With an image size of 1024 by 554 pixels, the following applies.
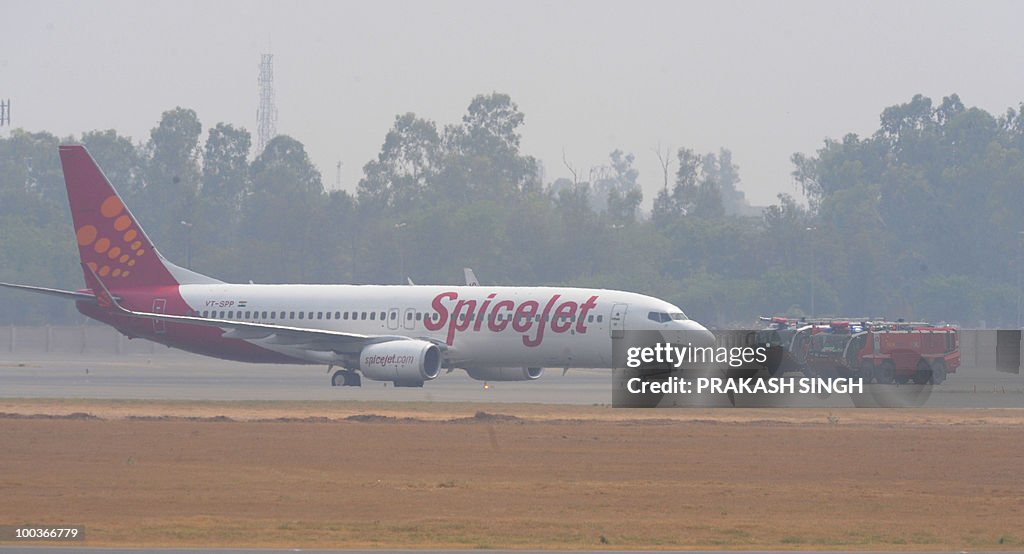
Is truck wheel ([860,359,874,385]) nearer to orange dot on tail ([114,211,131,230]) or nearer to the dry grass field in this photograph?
the dry grass field

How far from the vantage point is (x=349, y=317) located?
62844mm

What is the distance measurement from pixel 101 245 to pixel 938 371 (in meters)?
33.4

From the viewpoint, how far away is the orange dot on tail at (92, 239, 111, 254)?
66812 millimetres

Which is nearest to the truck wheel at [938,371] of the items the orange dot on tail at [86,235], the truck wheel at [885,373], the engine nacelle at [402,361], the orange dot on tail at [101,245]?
the truck wheel at [885,373]

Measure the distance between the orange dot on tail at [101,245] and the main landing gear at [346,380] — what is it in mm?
12779

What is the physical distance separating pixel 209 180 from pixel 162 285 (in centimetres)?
13545

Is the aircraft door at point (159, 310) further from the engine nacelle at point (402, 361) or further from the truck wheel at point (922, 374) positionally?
the truck wheel at point (922, 374)

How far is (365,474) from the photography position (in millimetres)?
31641

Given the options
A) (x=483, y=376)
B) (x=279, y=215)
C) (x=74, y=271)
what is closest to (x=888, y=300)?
(x=279, y=215)

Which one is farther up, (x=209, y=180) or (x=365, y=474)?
(x=209, y=180)

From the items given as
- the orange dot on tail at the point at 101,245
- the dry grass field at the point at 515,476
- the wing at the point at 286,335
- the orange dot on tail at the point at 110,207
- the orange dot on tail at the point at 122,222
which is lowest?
the dry grass field at the point at 515,476

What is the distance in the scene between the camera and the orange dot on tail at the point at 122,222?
67.1 metres

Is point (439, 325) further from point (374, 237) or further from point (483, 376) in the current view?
point (374, 237)

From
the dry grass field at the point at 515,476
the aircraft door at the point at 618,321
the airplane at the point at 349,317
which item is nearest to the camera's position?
the dry grass field at the point at 515,476
